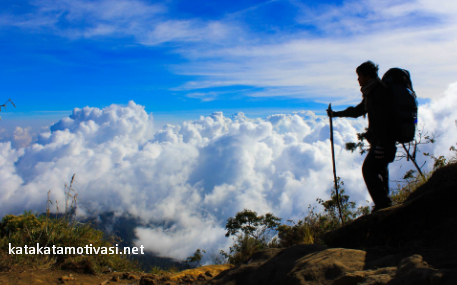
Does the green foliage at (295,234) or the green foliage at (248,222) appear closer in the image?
the green foliage at (295,234)

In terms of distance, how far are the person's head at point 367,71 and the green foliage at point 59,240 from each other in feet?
16.2

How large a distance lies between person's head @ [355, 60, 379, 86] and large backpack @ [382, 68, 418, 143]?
0.26 meters

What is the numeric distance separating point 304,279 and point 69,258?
12.1 ft

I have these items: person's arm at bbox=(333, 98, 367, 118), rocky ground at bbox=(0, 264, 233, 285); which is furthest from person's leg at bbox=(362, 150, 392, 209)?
rocky ground at bbox=(0, 264, 233, 285)

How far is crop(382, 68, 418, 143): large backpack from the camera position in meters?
4.07

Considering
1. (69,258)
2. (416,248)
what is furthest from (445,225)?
(69,258)

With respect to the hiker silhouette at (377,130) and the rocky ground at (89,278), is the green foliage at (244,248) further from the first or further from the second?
the hiker silhouette at (377,130)

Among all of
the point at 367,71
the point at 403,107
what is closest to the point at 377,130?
the point at 403,107

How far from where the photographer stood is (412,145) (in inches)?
262

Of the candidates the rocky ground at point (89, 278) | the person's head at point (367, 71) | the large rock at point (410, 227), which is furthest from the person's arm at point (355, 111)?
the rocky ground at point (89, 278)

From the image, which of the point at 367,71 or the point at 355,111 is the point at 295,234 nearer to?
the point at 355,111

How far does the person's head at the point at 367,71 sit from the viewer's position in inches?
172

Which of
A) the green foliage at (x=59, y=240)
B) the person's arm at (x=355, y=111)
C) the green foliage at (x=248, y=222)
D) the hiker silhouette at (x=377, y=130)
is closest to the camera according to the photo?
the hiker silhouette at (x=377, y=130)

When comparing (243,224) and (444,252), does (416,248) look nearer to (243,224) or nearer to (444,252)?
(444,252)
